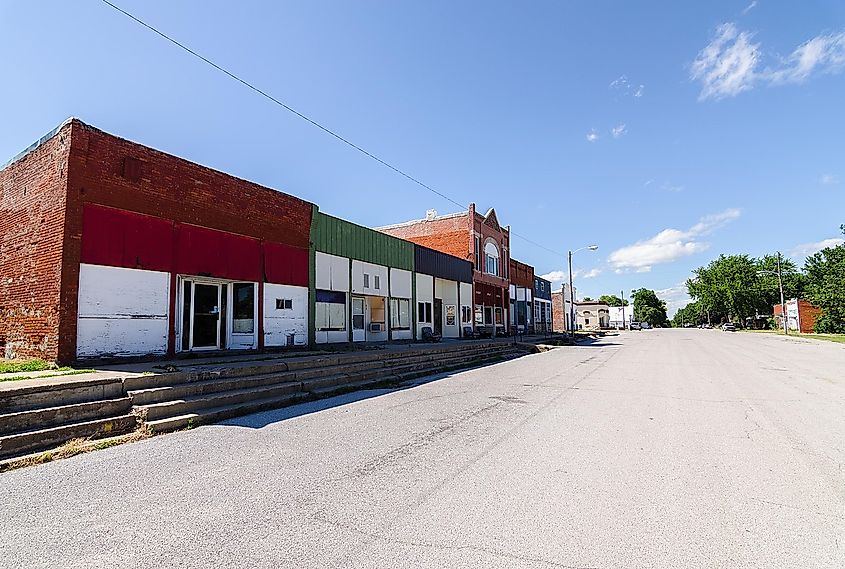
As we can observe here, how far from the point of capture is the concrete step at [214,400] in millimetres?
7445

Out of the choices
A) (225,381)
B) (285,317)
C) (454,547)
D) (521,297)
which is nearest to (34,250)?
(225,381)

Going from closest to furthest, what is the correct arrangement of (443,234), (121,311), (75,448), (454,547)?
(454,547) < (75,448) < (121,311) < (443,234)

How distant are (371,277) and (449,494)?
17.8 meters

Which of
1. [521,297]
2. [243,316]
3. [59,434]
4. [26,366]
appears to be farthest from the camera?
[521,297]

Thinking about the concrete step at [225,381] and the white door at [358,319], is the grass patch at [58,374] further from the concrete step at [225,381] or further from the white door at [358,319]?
the white door at [358,319]

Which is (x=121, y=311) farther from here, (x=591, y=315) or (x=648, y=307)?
(x=648, y=307)

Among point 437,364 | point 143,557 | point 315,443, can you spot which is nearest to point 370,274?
point 437,364

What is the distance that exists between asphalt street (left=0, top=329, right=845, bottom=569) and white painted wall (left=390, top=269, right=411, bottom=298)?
1518 cm

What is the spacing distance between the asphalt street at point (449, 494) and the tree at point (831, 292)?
52722mm

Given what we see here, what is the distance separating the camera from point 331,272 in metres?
19.2

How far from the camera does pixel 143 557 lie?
3.47 metres

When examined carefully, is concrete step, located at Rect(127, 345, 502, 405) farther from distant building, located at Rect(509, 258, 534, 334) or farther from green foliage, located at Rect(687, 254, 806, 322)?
green foliage, located at Rect(687, 254, 806, 322)

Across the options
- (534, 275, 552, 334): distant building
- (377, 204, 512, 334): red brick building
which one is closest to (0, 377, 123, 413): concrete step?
(377, 204, 512, 334): red brick building

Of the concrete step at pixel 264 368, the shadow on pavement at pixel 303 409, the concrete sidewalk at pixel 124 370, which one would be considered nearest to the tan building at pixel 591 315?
the concrete step at pixel 264 368
